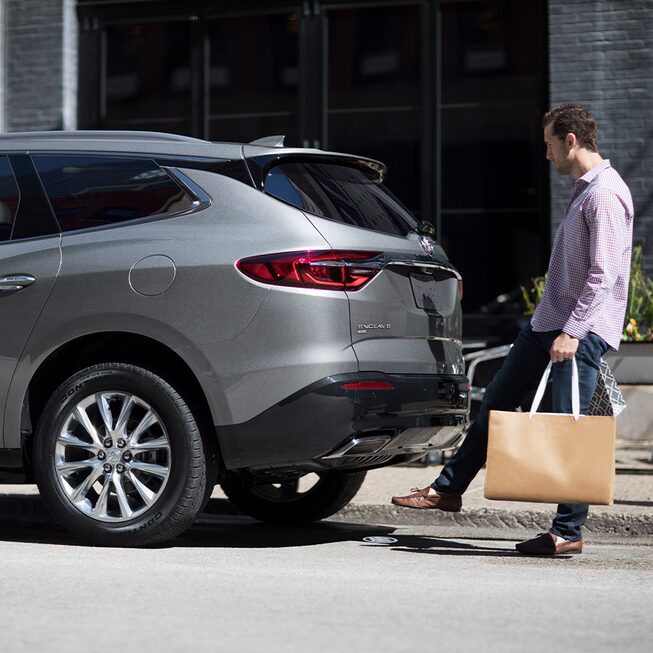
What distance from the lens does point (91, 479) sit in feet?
21.0

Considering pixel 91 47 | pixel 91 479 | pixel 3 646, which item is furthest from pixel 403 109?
pixel 3 646

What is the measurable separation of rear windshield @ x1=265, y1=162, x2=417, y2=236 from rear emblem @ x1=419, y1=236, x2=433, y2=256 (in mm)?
79

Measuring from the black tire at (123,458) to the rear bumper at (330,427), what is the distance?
0.22 m

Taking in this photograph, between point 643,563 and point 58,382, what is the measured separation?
2.74m

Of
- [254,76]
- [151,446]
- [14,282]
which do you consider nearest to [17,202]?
[14,282]

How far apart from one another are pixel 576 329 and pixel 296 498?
196 cm

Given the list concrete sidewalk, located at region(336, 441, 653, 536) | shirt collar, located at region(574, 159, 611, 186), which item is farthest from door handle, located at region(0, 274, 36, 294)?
shirt collar, located at region(574, 159, 611, 186)

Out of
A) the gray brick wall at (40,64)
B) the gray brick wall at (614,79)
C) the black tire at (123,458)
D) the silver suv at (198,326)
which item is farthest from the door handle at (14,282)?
the gray brick wall at (40,64)

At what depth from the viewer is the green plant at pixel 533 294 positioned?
11453 millimetres

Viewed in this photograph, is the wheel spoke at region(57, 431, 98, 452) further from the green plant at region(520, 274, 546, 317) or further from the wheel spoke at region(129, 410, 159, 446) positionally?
the green plant at region(520, 274, 546, 317)

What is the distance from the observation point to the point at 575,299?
649 cm

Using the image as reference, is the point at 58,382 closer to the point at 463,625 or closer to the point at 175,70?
the point at 463,625

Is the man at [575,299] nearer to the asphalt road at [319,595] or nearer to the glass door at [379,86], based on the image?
the asphalt road at [319,595]

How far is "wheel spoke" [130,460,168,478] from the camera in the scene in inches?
248
